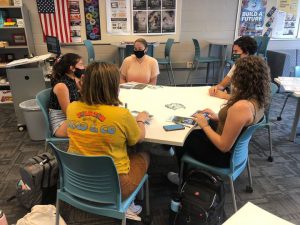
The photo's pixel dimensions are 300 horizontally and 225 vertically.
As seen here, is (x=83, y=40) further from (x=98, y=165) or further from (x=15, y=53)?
(x=98, y=165)

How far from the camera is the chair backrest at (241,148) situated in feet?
5.20

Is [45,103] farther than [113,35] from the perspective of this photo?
No

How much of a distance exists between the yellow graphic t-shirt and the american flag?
12.9ft

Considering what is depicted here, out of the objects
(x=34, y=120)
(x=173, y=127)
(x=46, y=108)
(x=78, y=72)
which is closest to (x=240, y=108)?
(x=173, y=127)

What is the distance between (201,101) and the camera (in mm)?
2258

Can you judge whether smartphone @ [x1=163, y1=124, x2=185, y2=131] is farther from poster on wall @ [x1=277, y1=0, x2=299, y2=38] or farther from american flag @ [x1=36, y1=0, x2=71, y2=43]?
poster on wall @ [x1=277, y1=0, x2=299, y2=38]

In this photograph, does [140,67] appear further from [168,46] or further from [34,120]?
[168,46]

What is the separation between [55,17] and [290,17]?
473cm

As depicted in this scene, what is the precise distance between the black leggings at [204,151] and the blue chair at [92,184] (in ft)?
1.93

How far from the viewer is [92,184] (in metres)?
1.36

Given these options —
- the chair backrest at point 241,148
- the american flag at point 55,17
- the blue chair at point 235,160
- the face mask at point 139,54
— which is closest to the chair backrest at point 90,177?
the blue chair at point 235,160

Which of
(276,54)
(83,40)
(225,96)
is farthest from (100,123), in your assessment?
(276,54)

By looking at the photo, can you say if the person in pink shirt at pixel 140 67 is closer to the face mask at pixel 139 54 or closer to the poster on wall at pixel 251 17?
the face mask at pixel 139 54

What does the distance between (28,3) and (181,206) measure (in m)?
4.60
